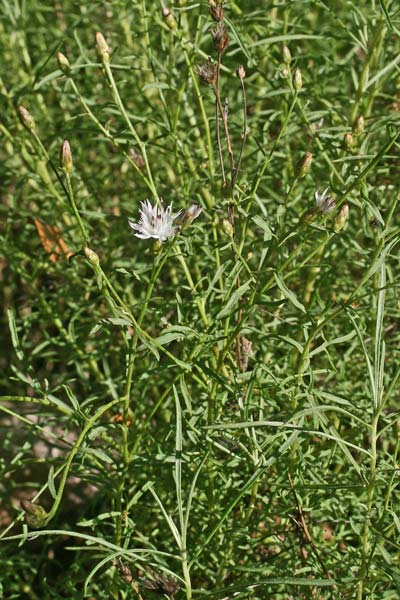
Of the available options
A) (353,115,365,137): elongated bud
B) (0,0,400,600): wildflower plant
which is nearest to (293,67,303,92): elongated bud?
(0,0,400,600): wildflower plant

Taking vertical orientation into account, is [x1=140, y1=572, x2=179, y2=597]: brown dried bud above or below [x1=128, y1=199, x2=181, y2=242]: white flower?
below

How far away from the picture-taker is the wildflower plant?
1.47m

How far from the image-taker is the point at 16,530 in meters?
2.32

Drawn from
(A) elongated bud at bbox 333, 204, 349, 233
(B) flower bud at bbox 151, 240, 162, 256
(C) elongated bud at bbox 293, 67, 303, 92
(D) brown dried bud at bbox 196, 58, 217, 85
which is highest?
(D) brown dried bud at bbox 196, 58, 217, 85

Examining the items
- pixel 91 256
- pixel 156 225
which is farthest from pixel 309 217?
pixel 91 256

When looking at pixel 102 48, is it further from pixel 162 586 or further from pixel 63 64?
pixel 162 586

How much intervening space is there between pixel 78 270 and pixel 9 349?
0.55 metres

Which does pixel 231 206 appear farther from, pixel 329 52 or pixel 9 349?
pixel 9 349

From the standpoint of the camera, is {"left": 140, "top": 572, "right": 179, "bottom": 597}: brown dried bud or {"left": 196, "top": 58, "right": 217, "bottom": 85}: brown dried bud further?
{"left": 196, "top": 58, "right": 217, "bottom": 85}: brown dried bud

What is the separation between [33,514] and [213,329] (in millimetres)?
519

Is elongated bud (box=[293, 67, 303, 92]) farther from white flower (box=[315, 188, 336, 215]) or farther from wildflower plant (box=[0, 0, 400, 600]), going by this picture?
white flower (box=[315, 188, 336, 215])

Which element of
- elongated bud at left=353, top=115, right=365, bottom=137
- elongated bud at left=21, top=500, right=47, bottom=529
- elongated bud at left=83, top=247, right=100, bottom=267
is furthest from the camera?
elongated bud at left=353, top=115, right=365, bottom=137

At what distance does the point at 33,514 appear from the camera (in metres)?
1.29

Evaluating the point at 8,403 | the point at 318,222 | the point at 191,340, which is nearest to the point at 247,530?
the point at 191,340
